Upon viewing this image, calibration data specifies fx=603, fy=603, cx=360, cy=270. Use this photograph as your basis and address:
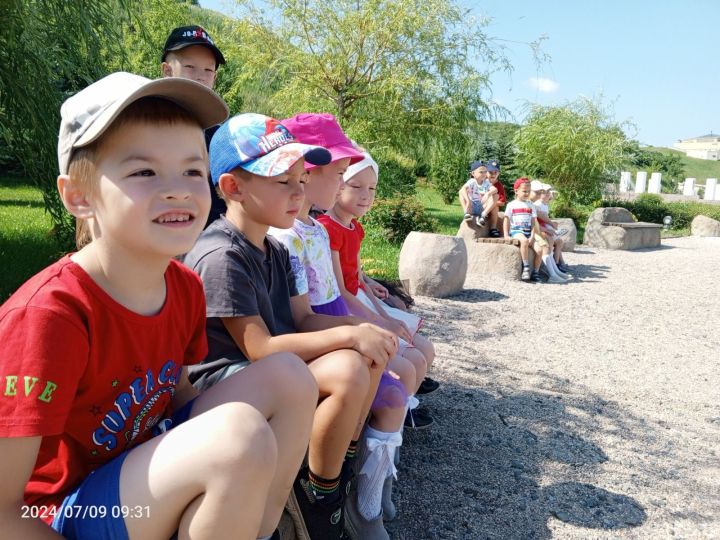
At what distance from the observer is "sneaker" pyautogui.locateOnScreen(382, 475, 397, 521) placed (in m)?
2.39

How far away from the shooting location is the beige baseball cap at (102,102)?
1236 mm

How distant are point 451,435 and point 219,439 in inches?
89.6

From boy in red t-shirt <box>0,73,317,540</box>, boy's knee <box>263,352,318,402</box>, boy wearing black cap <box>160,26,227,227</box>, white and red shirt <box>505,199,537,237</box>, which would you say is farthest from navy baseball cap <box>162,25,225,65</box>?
white and red shirt <box>505,199,537,237</box>

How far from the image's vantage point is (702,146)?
104938 mm

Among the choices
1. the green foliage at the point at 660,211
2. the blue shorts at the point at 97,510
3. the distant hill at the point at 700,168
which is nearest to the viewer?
the blue shorts at the point at 97,510

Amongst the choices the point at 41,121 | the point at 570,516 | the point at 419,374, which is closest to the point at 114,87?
the point at 419,374

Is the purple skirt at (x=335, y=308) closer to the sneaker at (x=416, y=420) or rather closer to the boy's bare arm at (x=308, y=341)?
the boy's bare arm at (x=308, y=341)

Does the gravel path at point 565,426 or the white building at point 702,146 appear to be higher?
the white building at point 702,146

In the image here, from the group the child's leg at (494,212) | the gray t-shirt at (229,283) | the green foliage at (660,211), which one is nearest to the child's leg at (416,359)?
the gray t-shirt at (229,283)

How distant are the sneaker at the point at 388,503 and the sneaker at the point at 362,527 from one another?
0.57 ft

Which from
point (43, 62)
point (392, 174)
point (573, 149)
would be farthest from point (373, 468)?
point (573, 149)

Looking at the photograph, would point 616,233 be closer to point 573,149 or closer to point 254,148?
point 573,149

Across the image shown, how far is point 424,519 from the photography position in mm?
2445

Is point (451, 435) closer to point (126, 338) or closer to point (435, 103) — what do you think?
point (126, 338)
